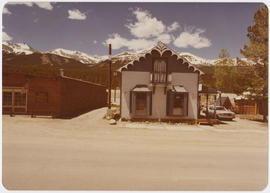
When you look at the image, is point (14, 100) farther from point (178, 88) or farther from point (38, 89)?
point (178, 88)

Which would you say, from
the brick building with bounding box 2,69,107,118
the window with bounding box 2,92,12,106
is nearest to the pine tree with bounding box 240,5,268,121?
the brick building with bounding box 2,69,107,118

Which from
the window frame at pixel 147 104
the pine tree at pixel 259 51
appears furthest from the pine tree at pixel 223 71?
the window frame at pixel 147 104

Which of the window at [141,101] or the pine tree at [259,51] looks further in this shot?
the window at [141,101]

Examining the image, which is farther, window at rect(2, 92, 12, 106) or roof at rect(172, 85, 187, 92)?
window at rect(2, 92, 12, 106)

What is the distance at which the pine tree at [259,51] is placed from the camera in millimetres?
11859

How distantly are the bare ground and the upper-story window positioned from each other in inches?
250

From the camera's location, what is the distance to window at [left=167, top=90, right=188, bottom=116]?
13.2m

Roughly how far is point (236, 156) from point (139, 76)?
921 cm

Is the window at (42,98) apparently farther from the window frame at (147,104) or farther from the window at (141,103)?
the window at (141,103)

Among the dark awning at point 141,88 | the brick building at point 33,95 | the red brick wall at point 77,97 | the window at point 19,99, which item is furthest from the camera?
the red brick wall at point 77,97

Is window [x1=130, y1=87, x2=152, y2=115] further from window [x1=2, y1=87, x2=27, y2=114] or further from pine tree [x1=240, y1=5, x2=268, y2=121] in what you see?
window [x1=2, y1=87, x2=27, y2=114]

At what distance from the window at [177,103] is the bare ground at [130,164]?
544cm

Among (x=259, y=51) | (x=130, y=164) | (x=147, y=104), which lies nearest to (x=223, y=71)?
(x=259, y=51)

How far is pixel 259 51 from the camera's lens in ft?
40.7
